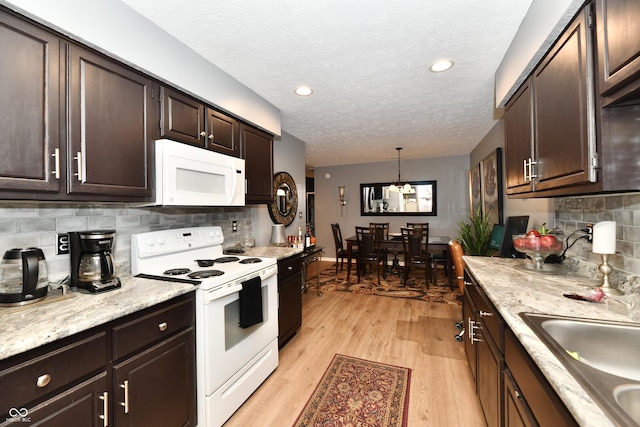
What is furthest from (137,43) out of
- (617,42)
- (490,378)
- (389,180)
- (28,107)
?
(389,180)

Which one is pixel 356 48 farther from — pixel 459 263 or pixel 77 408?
pixel 77 408

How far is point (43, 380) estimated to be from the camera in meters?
0.93

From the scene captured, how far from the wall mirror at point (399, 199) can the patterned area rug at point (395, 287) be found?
1448 mm

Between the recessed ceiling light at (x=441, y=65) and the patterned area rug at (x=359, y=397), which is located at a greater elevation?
the recessed ceiling light at (x=441, y=65)

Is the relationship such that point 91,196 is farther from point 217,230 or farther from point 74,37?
point 217,230

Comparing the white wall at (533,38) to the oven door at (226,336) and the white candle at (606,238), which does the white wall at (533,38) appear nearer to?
the white candle at (606,238)

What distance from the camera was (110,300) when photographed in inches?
50.1

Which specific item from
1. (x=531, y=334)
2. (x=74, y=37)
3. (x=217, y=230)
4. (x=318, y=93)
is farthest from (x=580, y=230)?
(x=74, y=37)

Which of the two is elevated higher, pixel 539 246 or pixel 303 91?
pixel 303 91

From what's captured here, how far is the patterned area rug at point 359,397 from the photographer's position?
68.1 inches

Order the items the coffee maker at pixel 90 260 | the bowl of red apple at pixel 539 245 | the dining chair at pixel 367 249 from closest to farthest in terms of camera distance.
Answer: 1. the coffee maker at pixel 90 260
2. the bowl of red apple at pixel 539 245
3. the dining chair at pixel 367 249

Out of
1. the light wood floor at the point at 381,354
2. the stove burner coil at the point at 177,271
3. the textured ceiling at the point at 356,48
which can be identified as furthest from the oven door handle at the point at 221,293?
the textured ceiling at the point at 356,48

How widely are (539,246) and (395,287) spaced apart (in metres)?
2.90

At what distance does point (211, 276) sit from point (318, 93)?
6.29ft
